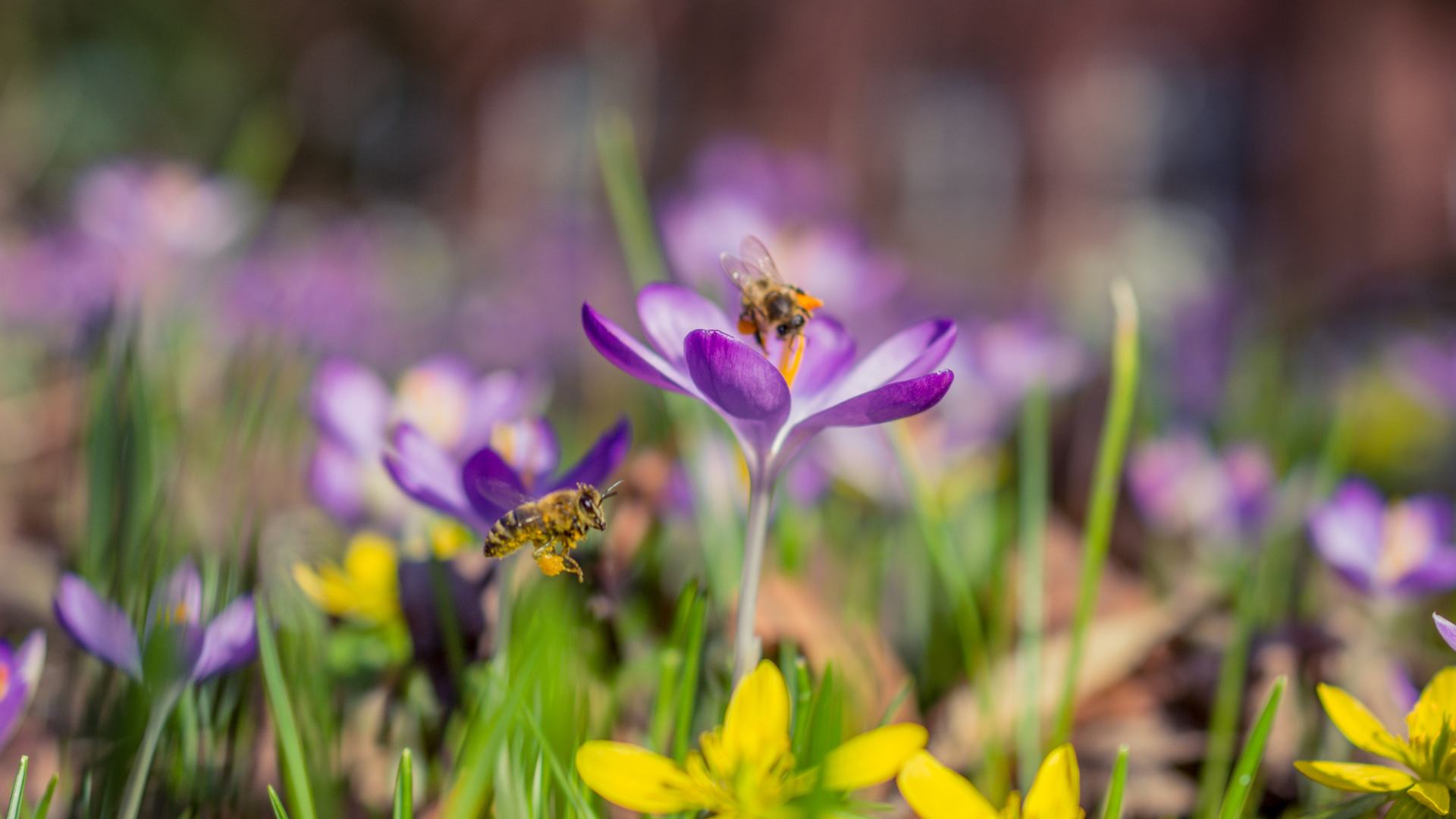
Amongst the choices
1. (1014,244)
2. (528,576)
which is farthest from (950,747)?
(1014,244)

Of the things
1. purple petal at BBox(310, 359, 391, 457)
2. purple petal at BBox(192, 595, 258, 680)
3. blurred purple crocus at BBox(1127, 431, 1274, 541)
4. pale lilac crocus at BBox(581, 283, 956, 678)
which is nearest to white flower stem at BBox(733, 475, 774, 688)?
pale lilac crocus at BBox(581, 283, 956, 678)

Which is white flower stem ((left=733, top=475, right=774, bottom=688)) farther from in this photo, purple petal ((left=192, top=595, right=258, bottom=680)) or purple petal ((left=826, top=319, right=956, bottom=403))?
purple petal ((left=192, top=595, right=258, bottom=680))

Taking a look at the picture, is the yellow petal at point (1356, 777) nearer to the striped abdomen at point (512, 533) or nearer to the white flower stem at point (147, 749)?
the striped abdomen at point (512, 533)

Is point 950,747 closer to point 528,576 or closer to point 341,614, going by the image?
point 528,576

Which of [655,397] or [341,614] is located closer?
[341,614]

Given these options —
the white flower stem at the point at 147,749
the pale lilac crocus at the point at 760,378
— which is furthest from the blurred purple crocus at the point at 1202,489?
the white flower stem at the point at 147,749

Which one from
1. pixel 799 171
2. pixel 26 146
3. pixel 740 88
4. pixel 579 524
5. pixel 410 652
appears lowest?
pixel 410 652

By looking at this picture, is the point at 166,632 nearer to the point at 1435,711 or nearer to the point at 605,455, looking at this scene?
the point at 605,455
